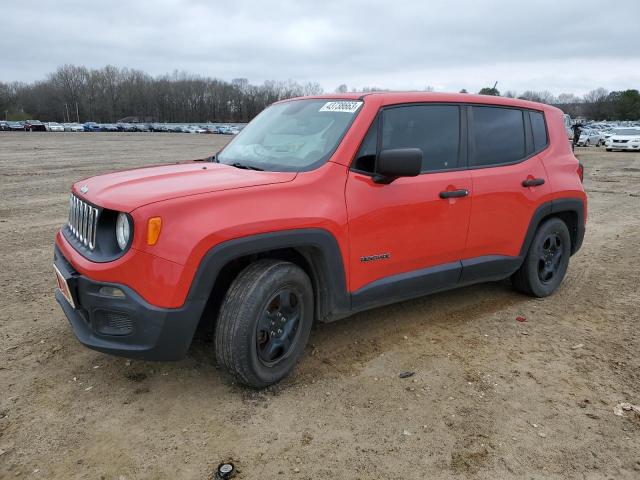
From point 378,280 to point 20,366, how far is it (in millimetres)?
2519

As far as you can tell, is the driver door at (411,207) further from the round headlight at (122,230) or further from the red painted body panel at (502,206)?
the round headlight at (122,230)

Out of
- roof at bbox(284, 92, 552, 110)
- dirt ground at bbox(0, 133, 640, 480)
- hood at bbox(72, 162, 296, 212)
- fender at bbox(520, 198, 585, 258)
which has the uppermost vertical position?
roof at bbox(284, 92, 552, 110)

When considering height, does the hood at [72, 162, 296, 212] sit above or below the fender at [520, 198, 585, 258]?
above

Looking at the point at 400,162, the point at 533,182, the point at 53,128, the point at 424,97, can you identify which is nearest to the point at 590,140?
the point at 533,182

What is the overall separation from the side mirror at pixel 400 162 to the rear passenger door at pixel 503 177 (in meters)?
0.99

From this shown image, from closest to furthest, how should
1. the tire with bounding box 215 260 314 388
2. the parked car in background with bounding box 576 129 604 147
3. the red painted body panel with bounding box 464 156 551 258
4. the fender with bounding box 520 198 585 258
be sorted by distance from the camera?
the tire with bounding box 215 260 314 388, the red painted body panel with bounding box 464 156 551 258, the fender with bounding box 520 198 585 258, the parked car in background with bounding box 576 129 604 147

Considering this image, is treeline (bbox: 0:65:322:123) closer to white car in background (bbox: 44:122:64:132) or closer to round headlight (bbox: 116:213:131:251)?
white car in background (bbox: 44:122:64:132)

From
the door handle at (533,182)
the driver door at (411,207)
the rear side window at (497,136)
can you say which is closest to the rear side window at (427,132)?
the driver door at (411,207)

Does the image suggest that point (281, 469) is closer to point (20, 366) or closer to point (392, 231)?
point (392, 231)

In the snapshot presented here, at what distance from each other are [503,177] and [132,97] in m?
142

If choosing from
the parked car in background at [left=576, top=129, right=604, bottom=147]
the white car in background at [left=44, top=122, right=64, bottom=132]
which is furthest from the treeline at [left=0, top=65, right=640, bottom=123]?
the parked car in background at [left=576, top=129, right=604, bottom=147]

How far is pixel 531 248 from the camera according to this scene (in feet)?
15.7

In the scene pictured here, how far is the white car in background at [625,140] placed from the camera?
27828 millimetres

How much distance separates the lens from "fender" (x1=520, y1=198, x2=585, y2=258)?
15.1ft
